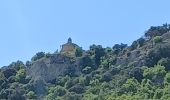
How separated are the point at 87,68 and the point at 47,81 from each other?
5669 mm

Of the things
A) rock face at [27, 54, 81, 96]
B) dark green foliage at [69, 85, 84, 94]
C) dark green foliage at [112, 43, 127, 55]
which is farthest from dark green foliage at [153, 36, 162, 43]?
dark green foliage at [69, 85, 84, 94]

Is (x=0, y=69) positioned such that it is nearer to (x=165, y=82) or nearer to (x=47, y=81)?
(x=47, y=81)

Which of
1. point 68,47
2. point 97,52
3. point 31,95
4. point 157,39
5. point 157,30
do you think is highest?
point 68,47

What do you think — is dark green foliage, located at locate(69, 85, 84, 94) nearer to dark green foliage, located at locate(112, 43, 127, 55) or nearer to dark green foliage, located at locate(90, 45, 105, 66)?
dark green foliage, located at locate(90, 45, 105, 66)

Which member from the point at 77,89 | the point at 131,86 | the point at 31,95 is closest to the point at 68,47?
the point at 31,95

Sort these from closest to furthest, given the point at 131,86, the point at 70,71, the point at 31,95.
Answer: the point at 131,86 → the point at 31,95 → the point at 70,71

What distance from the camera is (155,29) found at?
104812 mm

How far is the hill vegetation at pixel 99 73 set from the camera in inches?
3145

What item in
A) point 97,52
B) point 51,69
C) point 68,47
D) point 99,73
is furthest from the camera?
point 68,47

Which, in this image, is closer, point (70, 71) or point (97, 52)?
point (70, 71)

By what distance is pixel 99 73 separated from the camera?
9381cm

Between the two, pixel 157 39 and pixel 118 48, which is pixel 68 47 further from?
pixel 157 39

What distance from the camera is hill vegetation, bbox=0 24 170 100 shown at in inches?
3145

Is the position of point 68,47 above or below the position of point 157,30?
above
